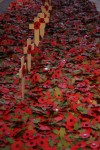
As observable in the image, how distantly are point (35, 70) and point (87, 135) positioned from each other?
7.17 ft

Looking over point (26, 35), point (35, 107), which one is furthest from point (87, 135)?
point (26, 35)

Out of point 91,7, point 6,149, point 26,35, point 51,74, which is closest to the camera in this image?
point 6,149

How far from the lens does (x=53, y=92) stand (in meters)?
4.93

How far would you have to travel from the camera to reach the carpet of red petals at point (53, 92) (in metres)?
3.82

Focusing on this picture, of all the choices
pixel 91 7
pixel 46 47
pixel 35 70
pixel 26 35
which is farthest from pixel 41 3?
pixel 35 70

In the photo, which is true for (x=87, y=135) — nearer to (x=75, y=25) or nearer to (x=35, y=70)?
(x=35, y=70)

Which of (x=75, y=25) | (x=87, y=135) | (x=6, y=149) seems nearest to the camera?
(x=6, y=149)

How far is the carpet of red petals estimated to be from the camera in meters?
3.82

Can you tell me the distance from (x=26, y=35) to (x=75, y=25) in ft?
6.12

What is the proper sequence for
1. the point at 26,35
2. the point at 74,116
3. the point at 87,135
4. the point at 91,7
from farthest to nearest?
the point at 91,7, the point at 26,35, the point at 74,116, the point at 87,135

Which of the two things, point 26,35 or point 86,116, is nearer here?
point 86,116

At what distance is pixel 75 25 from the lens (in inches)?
364

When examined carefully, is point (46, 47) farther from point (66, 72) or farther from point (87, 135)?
point (87, 135)

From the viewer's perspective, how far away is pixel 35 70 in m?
5.77
